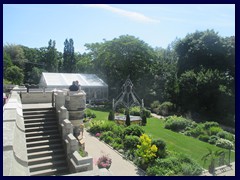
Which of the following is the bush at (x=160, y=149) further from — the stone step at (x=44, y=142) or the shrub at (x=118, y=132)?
the stone step at (x=44, y=142)

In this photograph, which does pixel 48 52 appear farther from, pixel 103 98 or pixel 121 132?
pixel 121 132

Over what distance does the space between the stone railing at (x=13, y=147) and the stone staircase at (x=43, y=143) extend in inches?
27.1

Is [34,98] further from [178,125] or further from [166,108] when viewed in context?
[166,108]

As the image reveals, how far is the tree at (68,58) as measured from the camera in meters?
46.9

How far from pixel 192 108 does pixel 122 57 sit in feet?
43.6

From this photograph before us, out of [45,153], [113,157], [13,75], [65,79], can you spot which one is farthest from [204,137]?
[13,75]

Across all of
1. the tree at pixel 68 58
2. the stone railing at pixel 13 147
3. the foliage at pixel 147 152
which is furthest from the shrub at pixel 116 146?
the tree at pixel 68 58

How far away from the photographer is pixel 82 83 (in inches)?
1296

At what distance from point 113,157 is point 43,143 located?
3970 millimetres

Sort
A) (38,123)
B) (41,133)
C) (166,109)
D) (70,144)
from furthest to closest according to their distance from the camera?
(166,109)
(38,123)
(41,133)
(70,144)

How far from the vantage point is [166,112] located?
27484 millimetres

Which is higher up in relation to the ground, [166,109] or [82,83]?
[82,83]

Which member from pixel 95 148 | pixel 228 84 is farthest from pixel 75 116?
pixel 228 84

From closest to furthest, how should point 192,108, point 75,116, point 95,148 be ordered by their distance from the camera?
1. point 75,116
2. point 95,148
3. point 192,108
